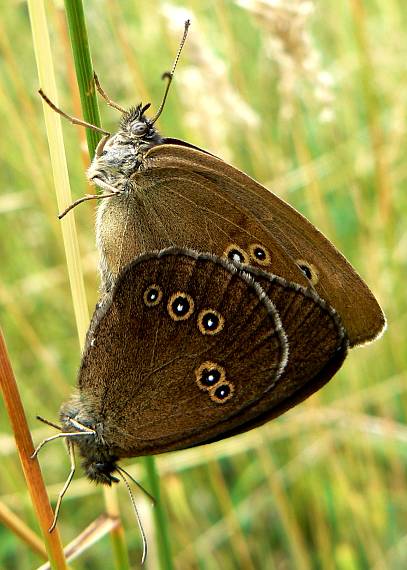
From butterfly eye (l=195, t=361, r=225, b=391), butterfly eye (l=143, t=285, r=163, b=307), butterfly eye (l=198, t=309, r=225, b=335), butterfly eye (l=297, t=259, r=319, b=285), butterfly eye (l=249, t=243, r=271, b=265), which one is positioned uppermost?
butterfly eye (l=249, t=243, r=271, b=265)

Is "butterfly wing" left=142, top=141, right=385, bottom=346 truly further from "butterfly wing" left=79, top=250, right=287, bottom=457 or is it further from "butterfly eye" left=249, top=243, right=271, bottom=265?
"butterfly wing" left=79, top=250, right=287, bottom=457

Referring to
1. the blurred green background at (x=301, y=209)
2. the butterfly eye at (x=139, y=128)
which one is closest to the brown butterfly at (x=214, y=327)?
the butterfly eye at (x=139, y=128)

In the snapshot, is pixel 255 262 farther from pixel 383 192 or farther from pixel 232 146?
pixel 232 146

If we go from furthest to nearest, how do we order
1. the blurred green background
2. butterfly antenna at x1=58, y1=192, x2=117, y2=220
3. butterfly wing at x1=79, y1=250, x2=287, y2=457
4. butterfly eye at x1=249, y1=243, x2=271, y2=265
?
the blurred green background → butterfly eye at x1=249, y1=243, x2=271, y2=265 → butterfly wing at x1=79, y1=250, x2=287, y2=457 → butterfly antenna at x1=58, y1=192, x2=117, y2=220

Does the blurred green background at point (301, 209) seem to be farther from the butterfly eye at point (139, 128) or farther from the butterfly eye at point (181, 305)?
the butterfly eye at point (181, 305)

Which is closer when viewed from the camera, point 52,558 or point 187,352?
point 52,558

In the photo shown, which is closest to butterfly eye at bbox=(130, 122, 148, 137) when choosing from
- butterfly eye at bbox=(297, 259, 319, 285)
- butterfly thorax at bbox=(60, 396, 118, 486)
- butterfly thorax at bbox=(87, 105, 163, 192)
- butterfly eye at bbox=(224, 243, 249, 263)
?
butterfly thorax at bbox=(87, 105, 163, 192)

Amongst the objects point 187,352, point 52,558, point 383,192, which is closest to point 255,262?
point 187,352
